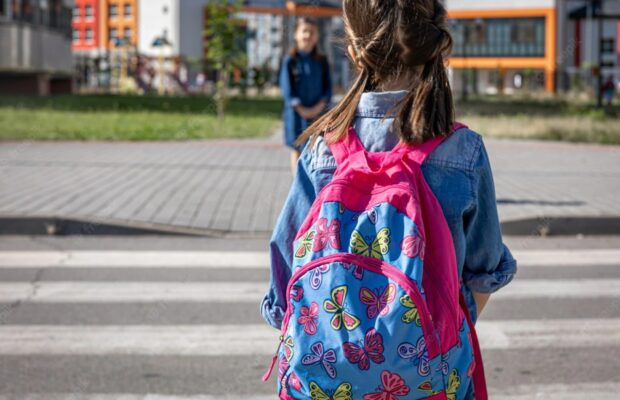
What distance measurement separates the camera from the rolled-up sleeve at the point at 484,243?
92.0 inches

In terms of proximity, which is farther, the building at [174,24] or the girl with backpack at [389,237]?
the building at [174,24]

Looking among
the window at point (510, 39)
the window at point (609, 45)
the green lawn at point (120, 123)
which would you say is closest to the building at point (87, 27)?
the window at point (510, 39)

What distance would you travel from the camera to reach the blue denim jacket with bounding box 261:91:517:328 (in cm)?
227

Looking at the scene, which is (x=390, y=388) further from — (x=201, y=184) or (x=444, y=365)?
(x=201, y=184)

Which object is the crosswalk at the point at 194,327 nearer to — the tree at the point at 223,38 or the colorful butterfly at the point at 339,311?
the colorful butterfly at the point at 339,311

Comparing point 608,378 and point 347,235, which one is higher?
point 347,235

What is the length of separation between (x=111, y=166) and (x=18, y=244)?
5.15 meters

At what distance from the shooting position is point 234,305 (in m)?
6.48

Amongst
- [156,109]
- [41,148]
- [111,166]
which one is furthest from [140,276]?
[156,109]

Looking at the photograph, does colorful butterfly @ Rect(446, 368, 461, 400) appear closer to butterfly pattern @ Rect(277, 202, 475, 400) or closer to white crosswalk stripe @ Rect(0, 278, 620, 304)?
butterfly pattern @ Rect(277, 202, 475, 400)

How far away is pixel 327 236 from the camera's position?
6.88ft

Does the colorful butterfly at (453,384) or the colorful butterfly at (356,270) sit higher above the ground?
the colorful butterfly at (356,270)

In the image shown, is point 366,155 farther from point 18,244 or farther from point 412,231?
point 18,244

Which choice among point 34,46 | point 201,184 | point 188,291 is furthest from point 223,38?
point 34,46
